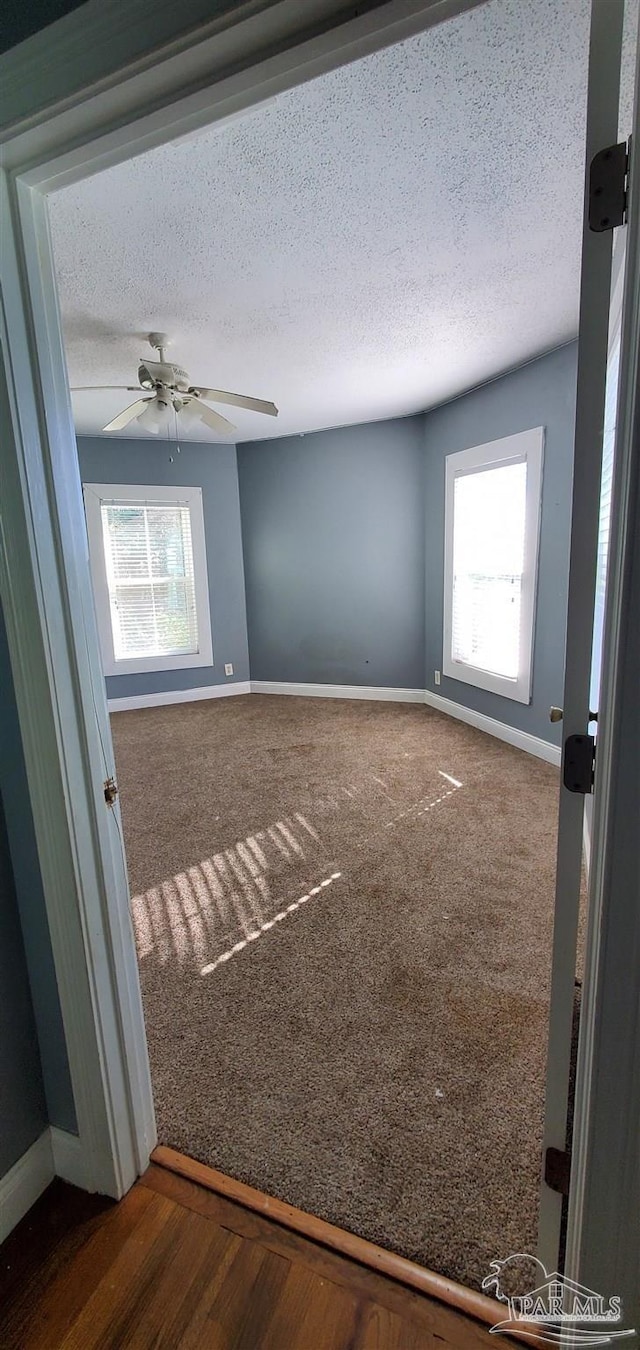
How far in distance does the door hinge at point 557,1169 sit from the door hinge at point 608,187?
1.43 m

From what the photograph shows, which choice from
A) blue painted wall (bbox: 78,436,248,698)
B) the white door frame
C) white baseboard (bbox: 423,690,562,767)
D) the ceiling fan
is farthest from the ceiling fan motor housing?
white baseboard (bbox: 423,690,562,767)

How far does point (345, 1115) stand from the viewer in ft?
4.35

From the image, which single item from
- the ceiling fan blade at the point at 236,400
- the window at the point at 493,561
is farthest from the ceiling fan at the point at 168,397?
the window at the point at 493,561

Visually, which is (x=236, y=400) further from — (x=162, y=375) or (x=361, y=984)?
(x=361, y=984)

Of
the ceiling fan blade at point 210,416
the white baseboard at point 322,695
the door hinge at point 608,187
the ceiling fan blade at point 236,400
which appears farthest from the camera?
the white baseboard at point 322,695

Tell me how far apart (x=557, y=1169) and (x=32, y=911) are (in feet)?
3.56

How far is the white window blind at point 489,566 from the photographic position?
11.7ft

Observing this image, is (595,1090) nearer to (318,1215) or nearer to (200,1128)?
(318,1215)

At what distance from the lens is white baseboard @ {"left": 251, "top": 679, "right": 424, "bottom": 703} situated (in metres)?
4.95

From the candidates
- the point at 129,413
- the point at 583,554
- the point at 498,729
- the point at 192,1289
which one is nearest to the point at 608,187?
the point at 583,554

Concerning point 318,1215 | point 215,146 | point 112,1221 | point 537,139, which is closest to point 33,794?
point 112,1221

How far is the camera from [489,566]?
3844 mm

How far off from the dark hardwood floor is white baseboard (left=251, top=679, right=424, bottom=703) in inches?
159

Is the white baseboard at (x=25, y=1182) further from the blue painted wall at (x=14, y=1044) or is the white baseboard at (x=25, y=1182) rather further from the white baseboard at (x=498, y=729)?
the white baseboard at (x=498, y=729)
